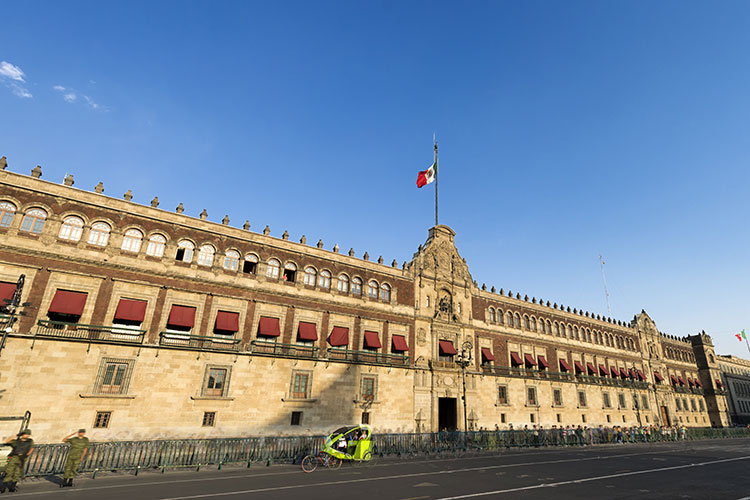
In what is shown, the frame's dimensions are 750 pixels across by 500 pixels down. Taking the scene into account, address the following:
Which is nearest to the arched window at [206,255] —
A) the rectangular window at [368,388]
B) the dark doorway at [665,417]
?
the rectangular window at [368,388]

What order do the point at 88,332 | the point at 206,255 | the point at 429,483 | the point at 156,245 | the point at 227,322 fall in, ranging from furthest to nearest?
the point at 206,255 < the point at 227,322 < the point at 156,245 < the point at 88,332 < the point at 429,483

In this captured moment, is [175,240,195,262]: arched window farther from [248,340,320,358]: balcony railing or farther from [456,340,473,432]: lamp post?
[456,340,473,432]: lamp post

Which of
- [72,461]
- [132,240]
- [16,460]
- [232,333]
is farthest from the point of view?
[232,333]

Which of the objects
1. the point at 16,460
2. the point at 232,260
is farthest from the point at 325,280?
the point at 16,460

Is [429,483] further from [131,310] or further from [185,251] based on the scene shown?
[185,251]

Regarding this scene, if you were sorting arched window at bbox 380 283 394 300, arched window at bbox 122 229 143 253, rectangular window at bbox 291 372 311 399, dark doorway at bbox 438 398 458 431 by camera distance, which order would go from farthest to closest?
dark doorway at bbox 438 398 458 431 → arched window at bbox 380 283 394 300 → rectangular window at bbox 291 372 311 399 → arched window at bbox 122 229 143 253

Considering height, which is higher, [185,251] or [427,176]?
[427,176]

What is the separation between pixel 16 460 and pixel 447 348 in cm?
3009

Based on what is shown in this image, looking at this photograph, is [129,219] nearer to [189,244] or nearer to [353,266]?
[189,244]

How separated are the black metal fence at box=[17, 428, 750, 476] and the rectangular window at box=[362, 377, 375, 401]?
21.4ft

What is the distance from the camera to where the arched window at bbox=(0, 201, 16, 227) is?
882 inches

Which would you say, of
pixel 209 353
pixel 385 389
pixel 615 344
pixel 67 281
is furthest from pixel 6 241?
pixel 615 344

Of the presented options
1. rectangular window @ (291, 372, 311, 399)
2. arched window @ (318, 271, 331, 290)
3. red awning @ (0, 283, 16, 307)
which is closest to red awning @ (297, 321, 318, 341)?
rectangular window @ (291, 372, 311, 399)

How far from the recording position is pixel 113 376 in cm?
2284
